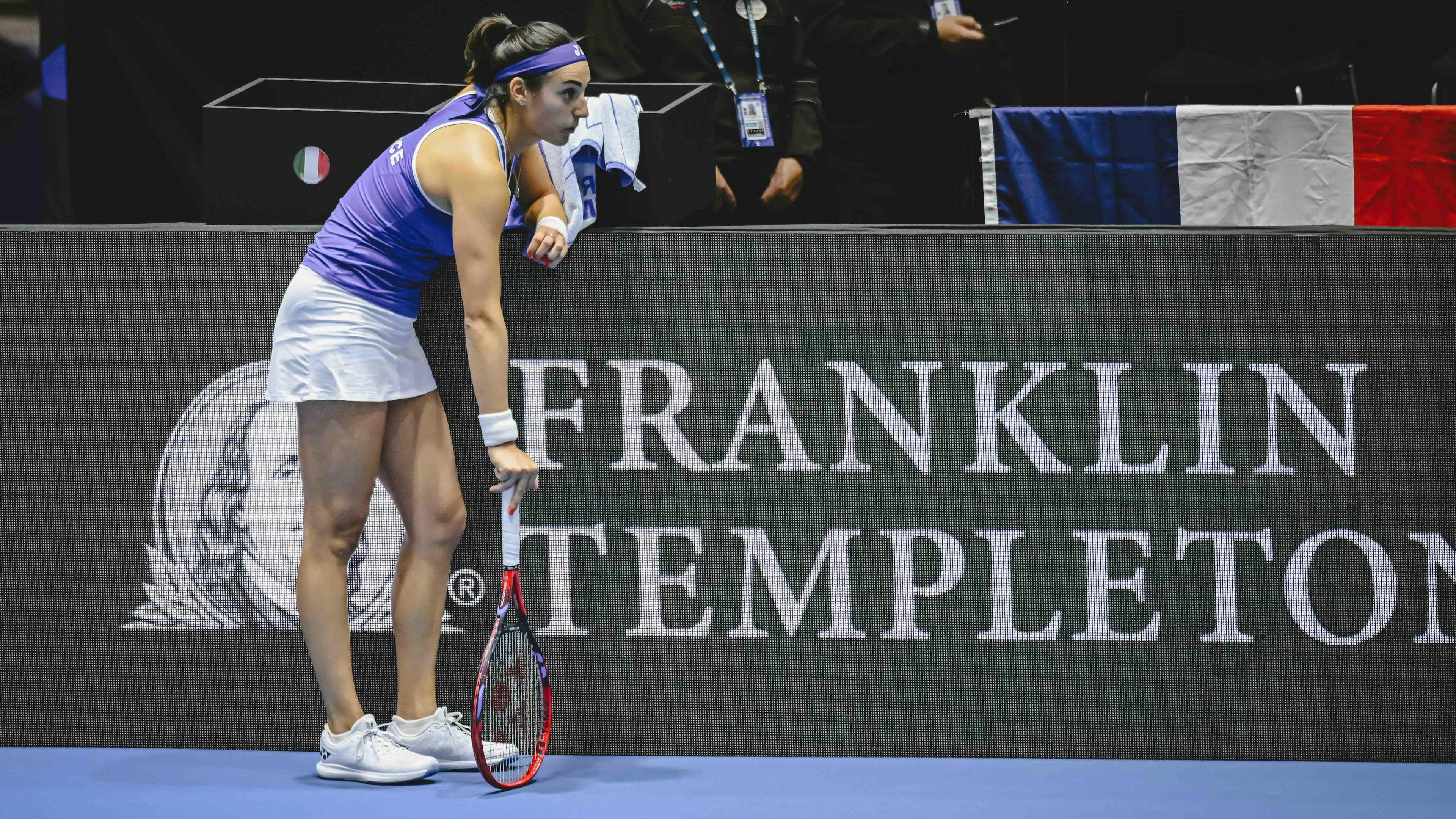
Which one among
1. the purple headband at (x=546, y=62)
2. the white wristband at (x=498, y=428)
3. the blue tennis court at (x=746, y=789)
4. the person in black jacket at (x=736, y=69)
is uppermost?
the person in black jacket at (x=736, y=69)

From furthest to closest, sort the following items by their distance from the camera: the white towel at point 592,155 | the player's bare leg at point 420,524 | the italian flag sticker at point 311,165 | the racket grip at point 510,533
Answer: the italian flag sticker at point 311,165
the white towel at point 592,155
the player's bare leg at point 420,524
the racket grip at point 510,533

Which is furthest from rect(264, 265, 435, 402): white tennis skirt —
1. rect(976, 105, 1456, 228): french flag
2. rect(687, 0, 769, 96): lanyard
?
rect(687, 0, 769, 96): lanyard

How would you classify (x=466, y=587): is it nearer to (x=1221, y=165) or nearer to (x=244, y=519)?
(x=244, y=519)

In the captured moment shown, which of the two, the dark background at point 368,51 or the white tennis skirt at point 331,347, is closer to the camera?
the white tennis skirt at point 331,347

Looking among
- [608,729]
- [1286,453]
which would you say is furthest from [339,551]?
[1286,453]

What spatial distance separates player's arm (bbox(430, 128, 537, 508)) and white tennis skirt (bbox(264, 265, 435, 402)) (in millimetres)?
185

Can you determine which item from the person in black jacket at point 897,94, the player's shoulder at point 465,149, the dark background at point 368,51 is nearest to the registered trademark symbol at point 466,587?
the player's shoulder at point 465,149

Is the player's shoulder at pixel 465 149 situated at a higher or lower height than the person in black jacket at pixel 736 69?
lower

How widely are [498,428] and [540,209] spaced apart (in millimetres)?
506

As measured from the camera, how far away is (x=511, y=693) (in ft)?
9.49

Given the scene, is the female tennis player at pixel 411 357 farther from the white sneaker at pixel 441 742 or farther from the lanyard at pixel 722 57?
the lanyard at pixel 722 57

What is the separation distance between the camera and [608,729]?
3129mm

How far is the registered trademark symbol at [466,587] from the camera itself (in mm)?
3133

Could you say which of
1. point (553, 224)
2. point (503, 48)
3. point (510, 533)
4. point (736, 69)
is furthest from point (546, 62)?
point (736, 69)
